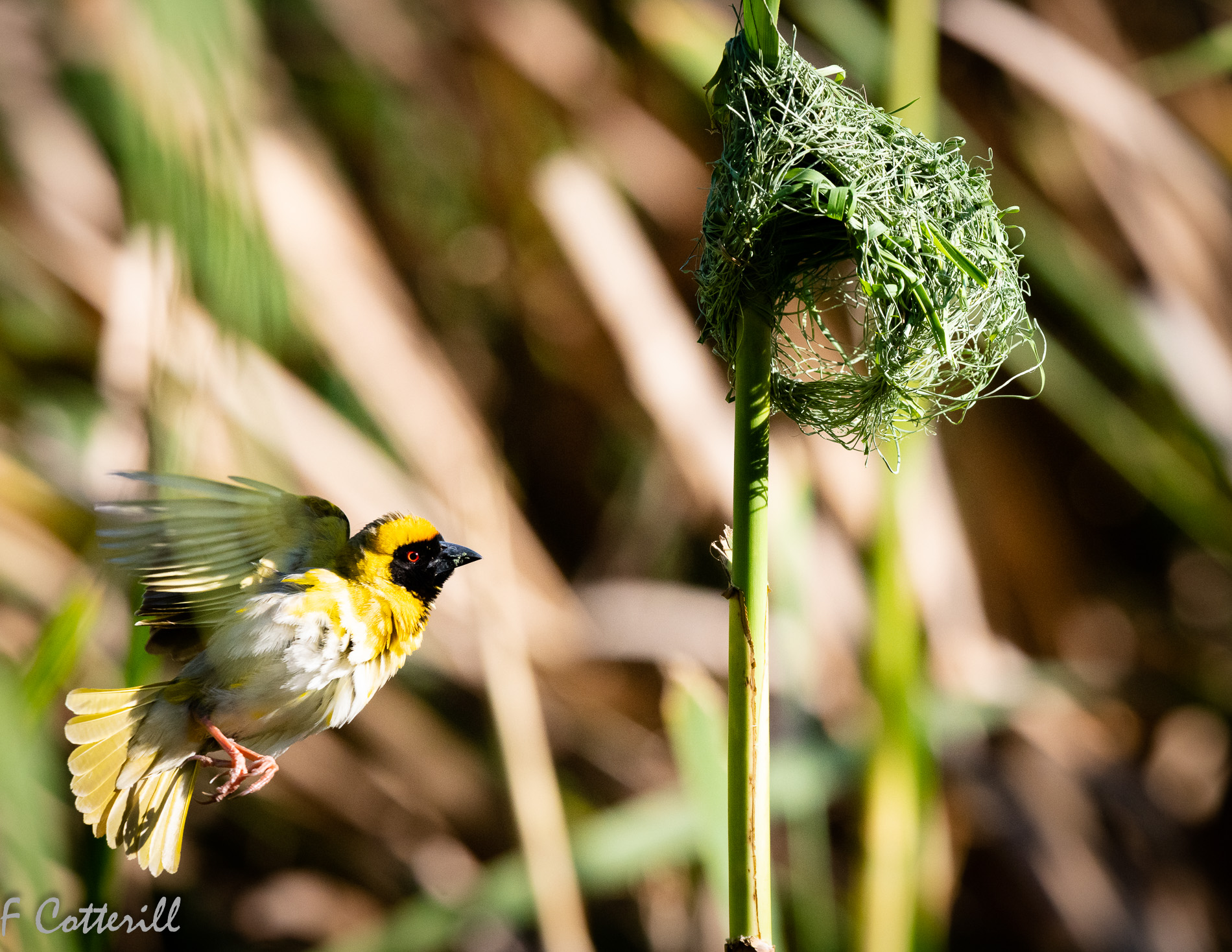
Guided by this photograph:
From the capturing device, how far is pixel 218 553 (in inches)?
18.7

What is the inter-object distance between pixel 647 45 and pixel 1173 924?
5.81 ft

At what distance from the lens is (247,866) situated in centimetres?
173

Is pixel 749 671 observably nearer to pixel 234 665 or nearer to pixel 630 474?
pixel 234 665

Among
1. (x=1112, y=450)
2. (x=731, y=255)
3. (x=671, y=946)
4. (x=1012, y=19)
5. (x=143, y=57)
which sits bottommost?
(x=671, y=946)

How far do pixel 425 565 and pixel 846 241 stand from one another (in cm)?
30

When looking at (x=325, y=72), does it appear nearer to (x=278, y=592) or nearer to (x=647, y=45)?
(x=647, y=45)

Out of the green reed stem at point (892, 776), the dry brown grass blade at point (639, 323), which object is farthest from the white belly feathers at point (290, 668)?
the dry brown grass blade at point (639, 323)

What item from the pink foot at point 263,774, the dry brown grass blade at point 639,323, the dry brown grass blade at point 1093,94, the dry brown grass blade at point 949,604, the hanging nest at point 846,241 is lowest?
the pink foot at point 263,774

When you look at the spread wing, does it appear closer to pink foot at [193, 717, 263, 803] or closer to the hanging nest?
pink foot at [193, 717, 263, 803]

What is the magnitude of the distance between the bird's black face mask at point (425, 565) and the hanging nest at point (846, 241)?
0.20 metres

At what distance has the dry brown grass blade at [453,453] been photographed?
1.15 metres

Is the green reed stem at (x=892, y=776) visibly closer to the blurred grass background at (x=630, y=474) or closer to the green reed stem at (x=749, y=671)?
the blurred grass background at (x=630, y=474)

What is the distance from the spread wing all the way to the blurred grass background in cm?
56

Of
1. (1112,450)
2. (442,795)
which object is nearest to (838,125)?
(1112,450)
